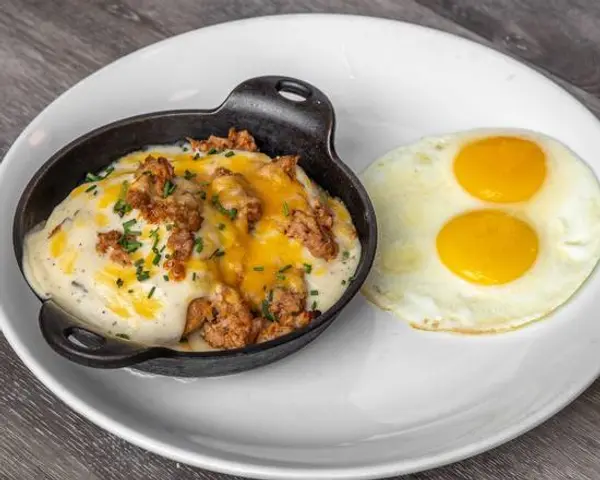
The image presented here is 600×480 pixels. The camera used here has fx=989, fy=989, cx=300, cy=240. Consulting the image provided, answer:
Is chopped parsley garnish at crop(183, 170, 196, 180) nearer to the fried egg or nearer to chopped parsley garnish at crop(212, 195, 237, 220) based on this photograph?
chopped parsley garnish at crop(212, 195, 237, 220)

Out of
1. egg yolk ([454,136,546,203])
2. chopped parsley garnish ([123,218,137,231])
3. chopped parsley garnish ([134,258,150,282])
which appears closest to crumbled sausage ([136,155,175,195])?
chopped parsley garnish ([123,218,137,231])

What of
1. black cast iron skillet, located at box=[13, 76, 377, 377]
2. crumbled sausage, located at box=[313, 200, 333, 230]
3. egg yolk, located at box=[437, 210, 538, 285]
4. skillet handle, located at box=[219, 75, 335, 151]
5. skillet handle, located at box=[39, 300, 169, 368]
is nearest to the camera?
skillet handle, located at box=[39, 300, 169, 368]

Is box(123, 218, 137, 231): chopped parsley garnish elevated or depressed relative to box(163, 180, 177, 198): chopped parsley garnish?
depressed

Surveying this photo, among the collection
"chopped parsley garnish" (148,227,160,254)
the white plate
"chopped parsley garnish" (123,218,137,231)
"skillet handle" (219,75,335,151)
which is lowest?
the white plate

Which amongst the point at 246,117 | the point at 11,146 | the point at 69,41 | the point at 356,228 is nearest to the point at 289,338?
the point at 356,228

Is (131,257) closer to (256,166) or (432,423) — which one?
(256,166)

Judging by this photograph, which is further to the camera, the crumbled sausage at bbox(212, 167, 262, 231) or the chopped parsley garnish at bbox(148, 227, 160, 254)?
the crumbled sausage at bbox(212, 167, 262, 231)

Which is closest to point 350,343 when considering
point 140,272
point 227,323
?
point 227,323
